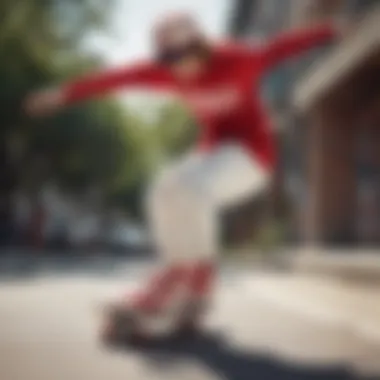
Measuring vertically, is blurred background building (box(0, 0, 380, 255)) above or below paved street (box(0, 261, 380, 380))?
above

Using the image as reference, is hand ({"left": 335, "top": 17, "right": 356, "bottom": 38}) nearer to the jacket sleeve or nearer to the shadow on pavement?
the jacket sleeve

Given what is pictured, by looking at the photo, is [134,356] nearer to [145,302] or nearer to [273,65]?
[145,302]

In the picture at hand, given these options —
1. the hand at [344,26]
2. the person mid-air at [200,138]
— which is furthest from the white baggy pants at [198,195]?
the hand at [344,26]

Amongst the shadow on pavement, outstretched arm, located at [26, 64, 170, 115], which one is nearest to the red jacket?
outstretched arm, located at [26, 64, 170, 115]

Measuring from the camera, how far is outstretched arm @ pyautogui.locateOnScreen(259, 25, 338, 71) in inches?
57.6

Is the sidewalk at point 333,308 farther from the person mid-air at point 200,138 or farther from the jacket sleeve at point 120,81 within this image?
the jacket sleeve at point 120,81

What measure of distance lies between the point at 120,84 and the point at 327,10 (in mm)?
314

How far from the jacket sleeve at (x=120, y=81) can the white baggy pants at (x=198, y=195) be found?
0.12 m

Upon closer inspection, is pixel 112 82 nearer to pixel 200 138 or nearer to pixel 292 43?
pixel 200 138

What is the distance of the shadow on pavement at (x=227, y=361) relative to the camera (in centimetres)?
145

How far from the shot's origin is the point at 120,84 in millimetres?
1464

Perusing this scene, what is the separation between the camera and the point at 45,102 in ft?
4.83

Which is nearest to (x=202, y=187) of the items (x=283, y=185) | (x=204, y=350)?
(x=283, y=185)

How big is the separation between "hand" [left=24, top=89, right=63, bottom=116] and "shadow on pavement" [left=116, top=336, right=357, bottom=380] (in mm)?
354
